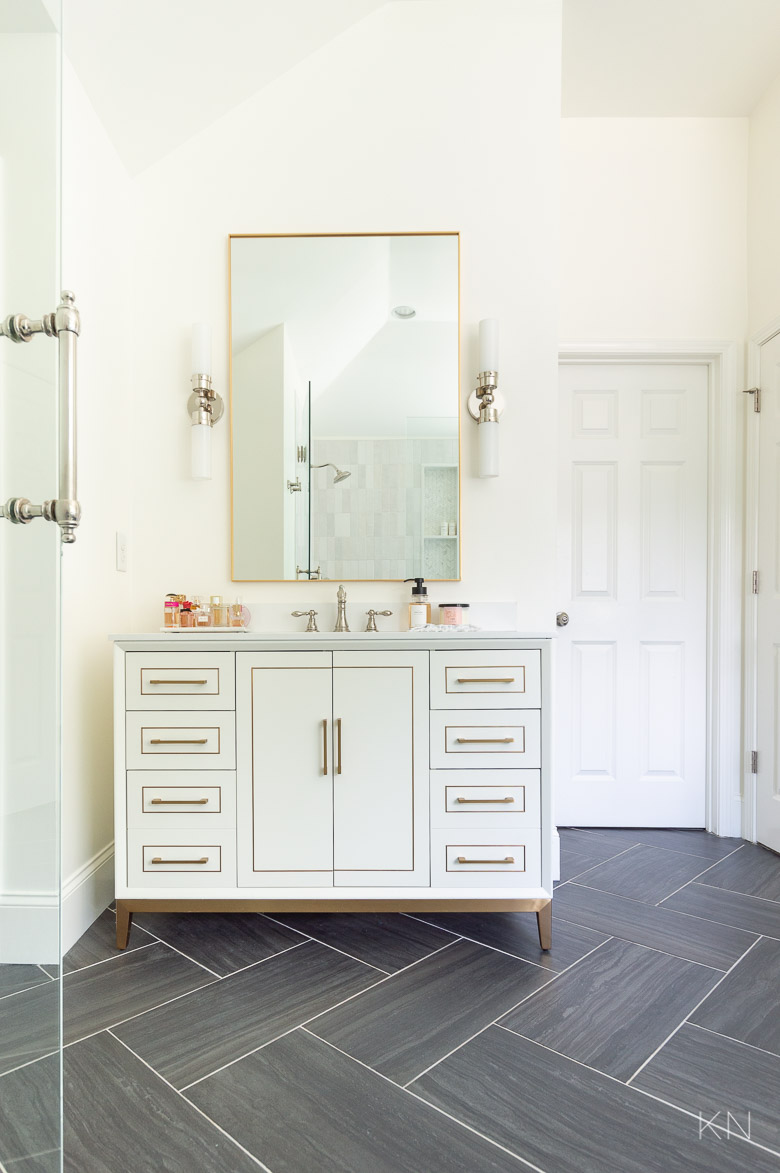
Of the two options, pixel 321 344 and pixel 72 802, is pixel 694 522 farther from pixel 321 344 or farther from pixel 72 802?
pixel 72 802

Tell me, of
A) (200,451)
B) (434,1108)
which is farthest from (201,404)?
(434,1108)

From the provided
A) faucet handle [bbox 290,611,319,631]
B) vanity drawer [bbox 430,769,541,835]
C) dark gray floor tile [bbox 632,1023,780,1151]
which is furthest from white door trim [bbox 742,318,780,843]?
faucet handle [bbox 290,611,319,631]

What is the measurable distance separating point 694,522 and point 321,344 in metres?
1.68

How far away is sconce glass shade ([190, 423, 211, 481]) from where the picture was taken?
2.32 m

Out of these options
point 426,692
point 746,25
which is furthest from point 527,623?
point 746,25

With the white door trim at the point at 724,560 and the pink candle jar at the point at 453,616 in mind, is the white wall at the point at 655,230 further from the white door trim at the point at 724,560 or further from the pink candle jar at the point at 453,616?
the pink candle jar at the point at 453,616

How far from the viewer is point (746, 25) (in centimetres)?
238

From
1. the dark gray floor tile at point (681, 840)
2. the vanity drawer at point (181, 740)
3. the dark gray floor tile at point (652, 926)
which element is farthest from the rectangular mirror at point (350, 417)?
the dark gray floor tile at point (681, 840)

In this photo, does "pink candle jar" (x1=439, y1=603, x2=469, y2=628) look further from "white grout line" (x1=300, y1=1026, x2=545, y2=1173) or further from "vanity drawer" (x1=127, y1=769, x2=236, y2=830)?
"white grout line" (x1=300, y1=1026, x2=545, y2=1173)

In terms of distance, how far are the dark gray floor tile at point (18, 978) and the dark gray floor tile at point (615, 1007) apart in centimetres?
102

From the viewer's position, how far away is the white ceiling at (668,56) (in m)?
2.34

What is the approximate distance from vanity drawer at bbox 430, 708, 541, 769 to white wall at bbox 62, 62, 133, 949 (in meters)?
1.03

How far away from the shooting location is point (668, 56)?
2512 millimetres

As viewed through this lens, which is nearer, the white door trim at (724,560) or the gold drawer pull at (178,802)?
the gold drawer pull at (178,802)
